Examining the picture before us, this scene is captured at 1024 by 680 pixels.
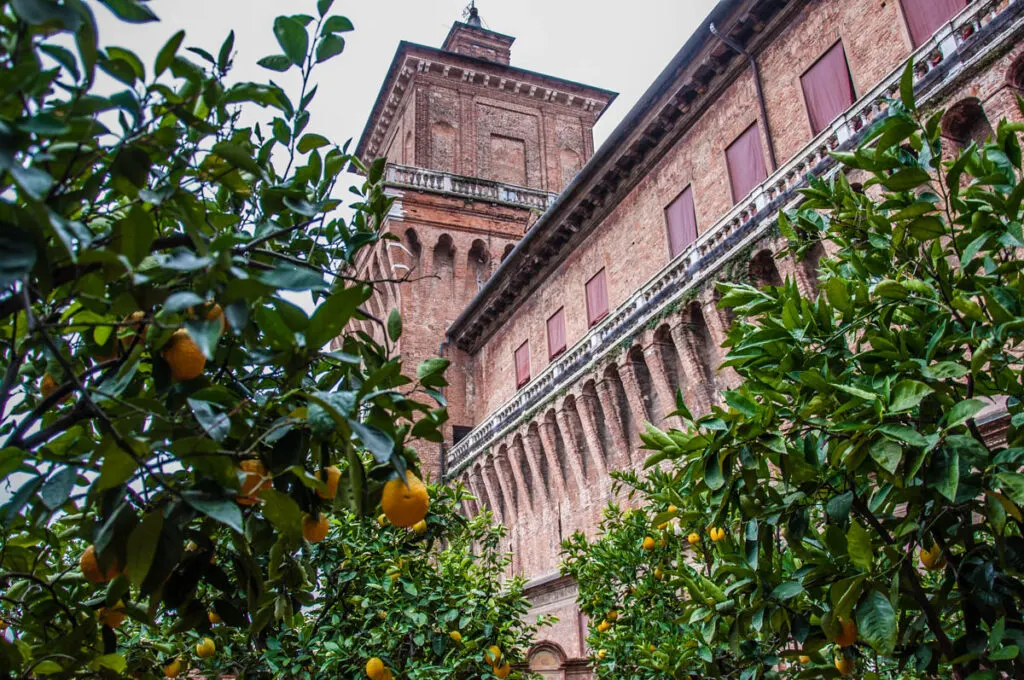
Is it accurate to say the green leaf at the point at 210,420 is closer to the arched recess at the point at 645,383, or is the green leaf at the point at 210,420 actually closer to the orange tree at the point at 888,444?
the orange tree at the point at 888,444

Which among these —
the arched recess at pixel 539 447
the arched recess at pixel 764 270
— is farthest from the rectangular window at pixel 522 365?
the arched recess at pixel 764 270

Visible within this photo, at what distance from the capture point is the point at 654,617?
7.75m

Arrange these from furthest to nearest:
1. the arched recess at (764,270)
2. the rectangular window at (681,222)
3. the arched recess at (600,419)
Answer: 1. the arched recess at (600,419)
2. the rectangular window at (681,222)
3. the arched recess at (764,270)

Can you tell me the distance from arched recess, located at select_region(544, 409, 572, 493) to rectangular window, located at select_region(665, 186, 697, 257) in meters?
4.84

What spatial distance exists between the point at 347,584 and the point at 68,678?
427 cm

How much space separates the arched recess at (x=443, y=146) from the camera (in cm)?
2678

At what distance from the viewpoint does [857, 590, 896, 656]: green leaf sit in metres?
2.58

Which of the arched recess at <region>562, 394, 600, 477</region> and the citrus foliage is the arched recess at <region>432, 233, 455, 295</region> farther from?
the citrus foliage

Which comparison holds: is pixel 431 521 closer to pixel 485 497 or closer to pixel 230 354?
pixel 230 354

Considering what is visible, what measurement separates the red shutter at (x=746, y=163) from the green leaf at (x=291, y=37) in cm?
1190

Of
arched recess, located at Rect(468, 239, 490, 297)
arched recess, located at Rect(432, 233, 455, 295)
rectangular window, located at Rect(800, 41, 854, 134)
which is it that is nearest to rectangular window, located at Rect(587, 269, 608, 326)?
rectangular window, located at Rect(800, 41, 854, 134)

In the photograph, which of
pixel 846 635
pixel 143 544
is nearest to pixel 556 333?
pixel 846 635

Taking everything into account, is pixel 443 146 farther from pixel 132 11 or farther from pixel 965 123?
pixel 132 11

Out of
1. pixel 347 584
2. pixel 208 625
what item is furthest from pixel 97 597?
pixel 347 584
